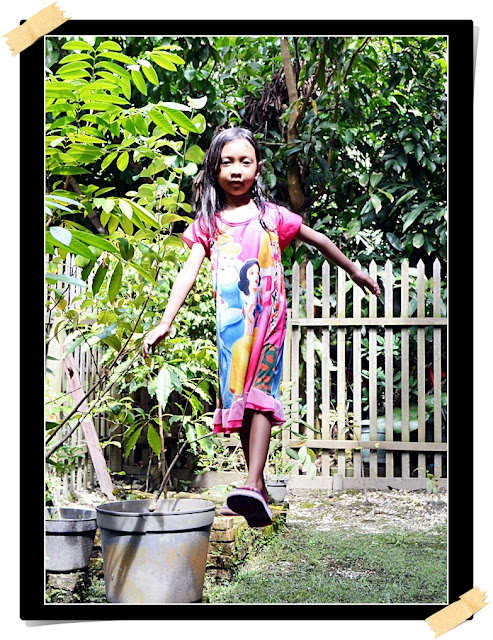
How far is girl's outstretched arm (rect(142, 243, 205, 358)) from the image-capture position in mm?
2588

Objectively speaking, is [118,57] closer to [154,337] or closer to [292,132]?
[292,132]

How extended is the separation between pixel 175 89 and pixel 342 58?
62cm

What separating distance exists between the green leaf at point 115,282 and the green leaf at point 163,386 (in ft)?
1.02

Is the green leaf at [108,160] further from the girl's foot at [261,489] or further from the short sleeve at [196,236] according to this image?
the girl's foot at [261,489]

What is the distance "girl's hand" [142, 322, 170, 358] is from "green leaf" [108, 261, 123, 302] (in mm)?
184

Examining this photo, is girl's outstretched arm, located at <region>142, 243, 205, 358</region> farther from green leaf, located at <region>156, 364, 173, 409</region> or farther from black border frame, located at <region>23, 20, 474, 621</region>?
black border frame, located at <region>23, 20, 474, 621</region>

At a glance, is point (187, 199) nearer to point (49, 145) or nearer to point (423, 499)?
point (49, 145)

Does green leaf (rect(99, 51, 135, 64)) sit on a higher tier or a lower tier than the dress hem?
higher

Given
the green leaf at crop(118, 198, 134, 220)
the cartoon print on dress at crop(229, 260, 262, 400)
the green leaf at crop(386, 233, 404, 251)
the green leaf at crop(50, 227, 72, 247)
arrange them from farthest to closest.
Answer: the green leaf at crop(386, 233, 404, 251), the cartoon print on dress at crop(229, 260, 262, 400), the green leaf at crop(118, 198, 134, 220), the green leaf at crop(50, 227, 72, 247)

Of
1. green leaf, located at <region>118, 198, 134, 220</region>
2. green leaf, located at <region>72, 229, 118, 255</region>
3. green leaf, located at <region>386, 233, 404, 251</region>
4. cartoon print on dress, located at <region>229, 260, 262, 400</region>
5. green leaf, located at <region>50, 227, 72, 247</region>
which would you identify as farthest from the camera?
green leaf, located at <region>386, 233, 404, 251</region>

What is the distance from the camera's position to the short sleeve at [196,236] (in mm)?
2617
